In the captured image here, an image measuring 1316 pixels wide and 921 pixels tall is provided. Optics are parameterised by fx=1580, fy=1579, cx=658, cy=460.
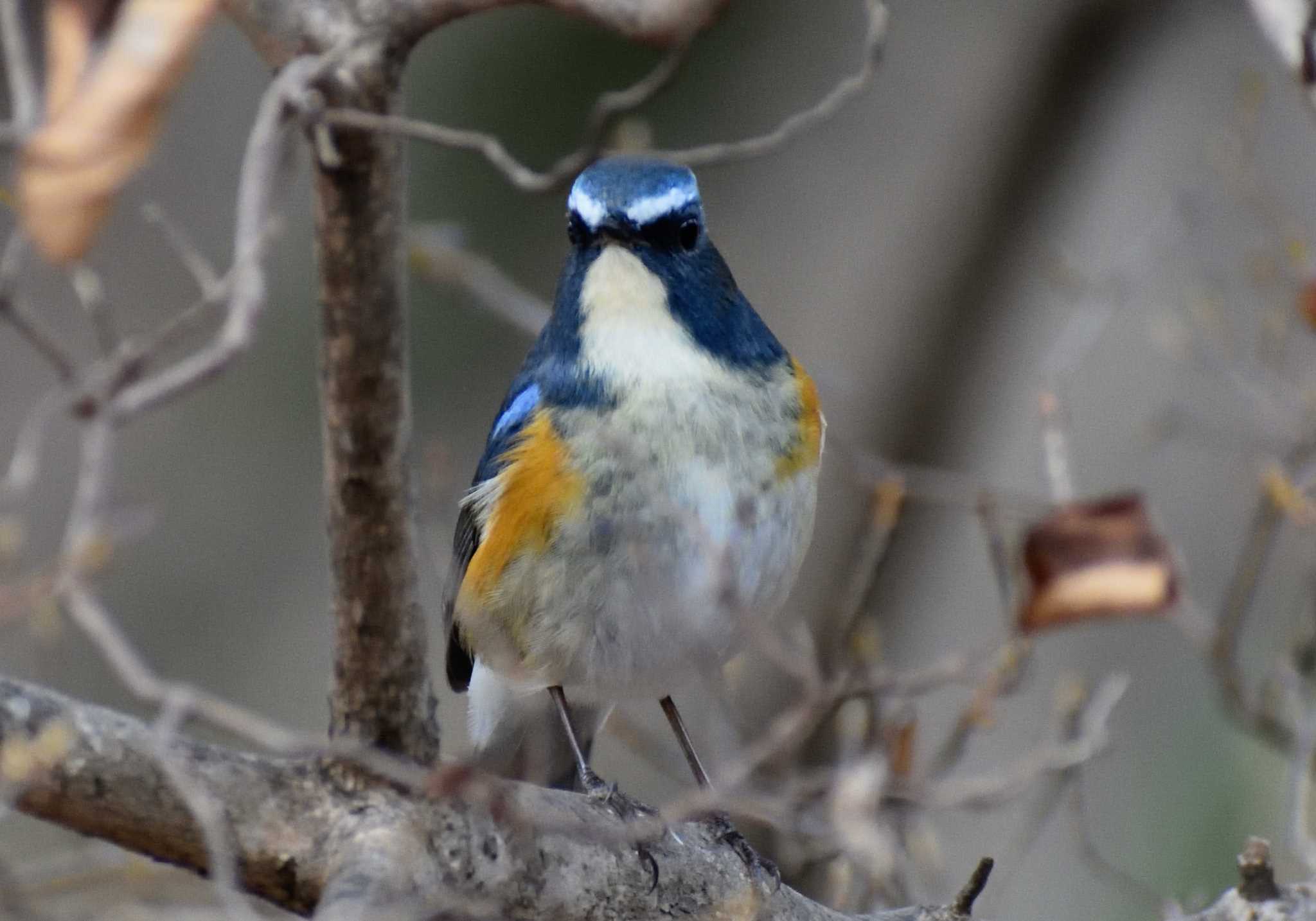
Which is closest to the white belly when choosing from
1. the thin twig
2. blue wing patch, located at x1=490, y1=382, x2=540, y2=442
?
blue wing patch, located at x1=490, y1=382, x2=540, y2=442

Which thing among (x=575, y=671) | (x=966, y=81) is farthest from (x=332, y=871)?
(x=966, y=81)

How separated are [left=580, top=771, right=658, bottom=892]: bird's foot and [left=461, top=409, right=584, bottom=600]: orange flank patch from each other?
0.52m

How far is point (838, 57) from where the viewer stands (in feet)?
23.5

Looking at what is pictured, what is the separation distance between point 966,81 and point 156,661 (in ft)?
14.9

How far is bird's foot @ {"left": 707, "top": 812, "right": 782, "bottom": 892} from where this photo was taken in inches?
139

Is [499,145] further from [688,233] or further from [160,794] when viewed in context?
[160,794]

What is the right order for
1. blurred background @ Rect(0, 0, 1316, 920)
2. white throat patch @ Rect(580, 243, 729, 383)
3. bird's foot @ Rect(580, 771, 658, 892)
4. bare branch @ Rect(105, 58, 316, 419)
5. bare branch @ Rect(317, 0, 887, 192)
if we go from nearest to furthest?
bare branch @ Rect(105, 58, 316, 419)
bare branch @ Rect(317, 0, 887, 192)
bird's foot @ Rect(580, 771, 658, 892)
white throat patch @ Rect(580, 243, 729, 383)
blurred background @ Rect(0, 0, 1316, 920)

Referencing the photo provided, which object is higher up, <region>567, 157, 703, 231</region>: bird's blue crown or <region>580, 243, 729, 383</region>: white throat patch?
<region>567, 157, 703, 231</region>: bird's blue crown

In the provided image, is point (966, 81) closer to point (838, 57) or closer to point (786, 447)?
point (838, 57)

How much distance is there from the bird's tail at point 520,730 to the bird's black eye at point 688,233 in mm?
1308

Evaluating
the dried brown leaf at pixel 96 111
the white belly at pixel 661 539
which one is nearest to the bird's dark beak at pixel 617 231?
the white belly at pixel 661 539

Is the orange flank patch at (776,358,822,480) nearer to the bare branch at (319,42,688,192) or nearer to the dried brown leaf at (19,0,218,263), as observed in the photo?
the bare branch at (319,42,688,192)

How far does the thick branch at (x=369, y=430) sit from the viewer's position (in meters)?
2.89

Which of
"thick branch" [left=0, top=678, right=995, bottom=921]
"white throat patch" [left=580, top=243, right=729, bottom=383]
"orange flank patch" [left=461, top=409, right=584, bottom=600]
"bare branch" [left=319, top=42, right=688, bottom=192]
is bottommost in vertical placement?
"thick branch" [left=0, top=678, right=995, bottom=921]
